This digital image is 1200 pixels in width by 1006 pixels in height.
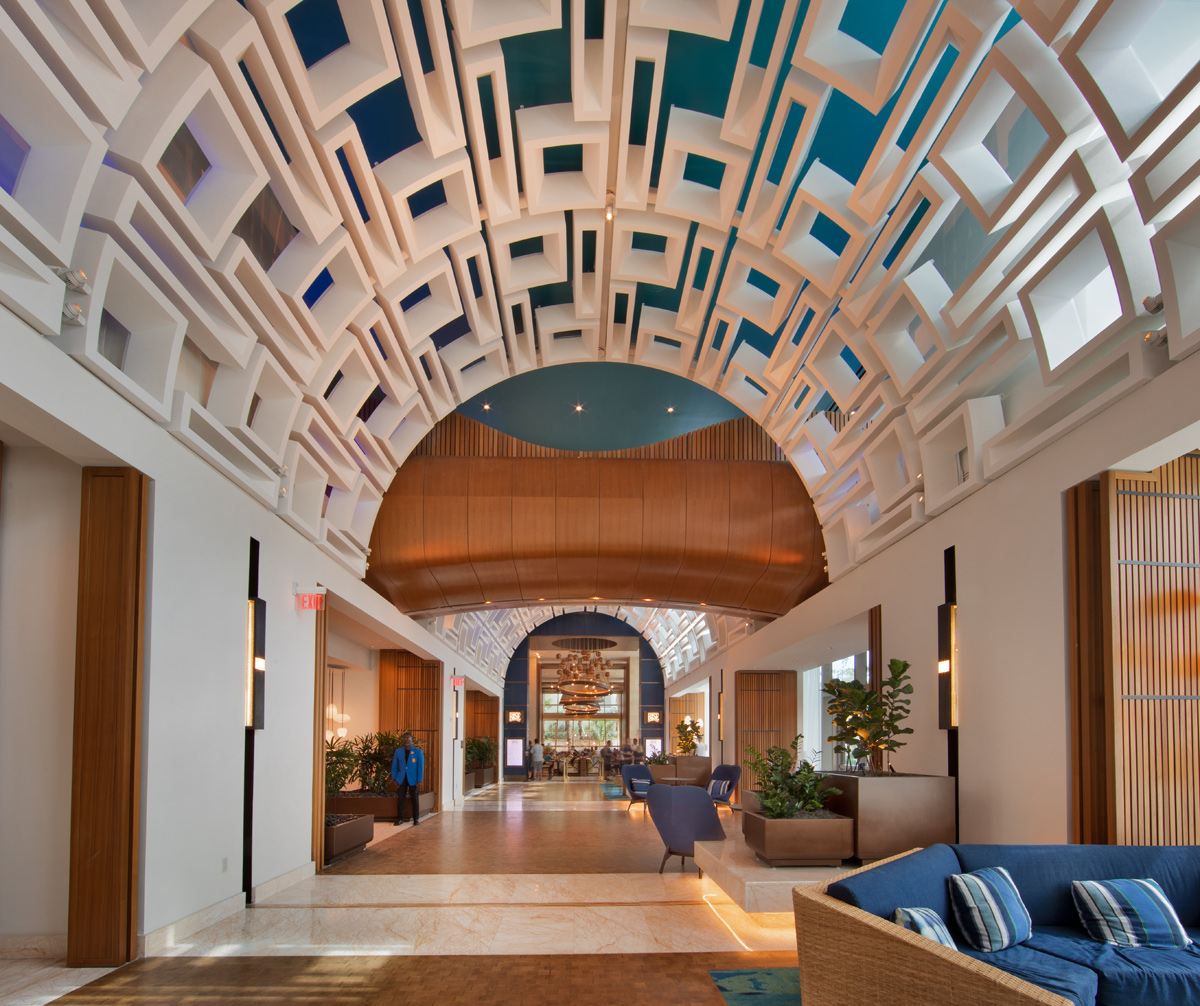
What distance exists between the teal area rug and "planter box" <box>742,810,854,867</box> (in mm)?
1633

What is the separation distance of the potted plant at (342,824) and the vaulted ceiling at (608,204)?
3151 millimetres

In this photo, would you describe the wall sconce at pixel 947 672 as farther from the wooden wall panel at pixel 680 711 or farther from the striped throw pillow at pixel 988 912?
the wooden wall panel at pixel 680 711

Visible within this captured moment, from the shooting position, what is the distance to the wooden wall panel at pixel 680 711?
31656 mm

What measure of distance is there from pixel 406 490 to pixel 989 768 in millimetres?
9138

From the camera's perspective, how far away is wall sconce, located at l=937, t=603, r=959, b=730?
25.6 feet

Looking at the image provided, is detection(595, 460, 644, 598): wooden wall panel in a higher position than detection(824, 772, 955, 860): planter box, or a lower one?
higher

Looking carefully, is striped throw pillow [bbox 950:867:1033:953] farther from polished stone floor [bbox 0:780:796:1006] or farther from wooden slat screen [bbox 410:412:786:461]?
wooden slat screen [bbox 410:412:786:461]

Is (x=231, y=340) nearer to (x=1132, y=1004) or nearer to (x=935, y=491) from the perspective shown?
(x=935, y=491)

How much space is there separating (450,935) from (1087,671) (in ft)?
14.9

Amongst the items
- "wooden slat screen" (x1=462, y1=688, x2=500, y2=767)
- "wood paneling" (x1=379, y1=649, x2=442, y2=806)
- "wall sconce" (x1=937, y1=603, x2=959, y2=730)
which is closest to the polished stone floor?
"wall sconce" (x1=937, y1=603, x2=959, y2=730)

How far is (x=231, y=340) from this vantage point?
6.98 metres

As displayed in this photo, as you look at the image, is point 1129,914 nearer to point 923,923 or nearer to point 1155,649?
point 923,923

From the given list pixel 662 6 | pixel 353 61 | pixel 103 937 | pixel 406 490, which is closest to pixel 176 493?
pixel 103 937

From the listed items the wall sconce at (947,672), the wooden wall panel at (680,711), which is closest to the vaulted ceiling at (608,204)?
the wall sconce at (947,672)
